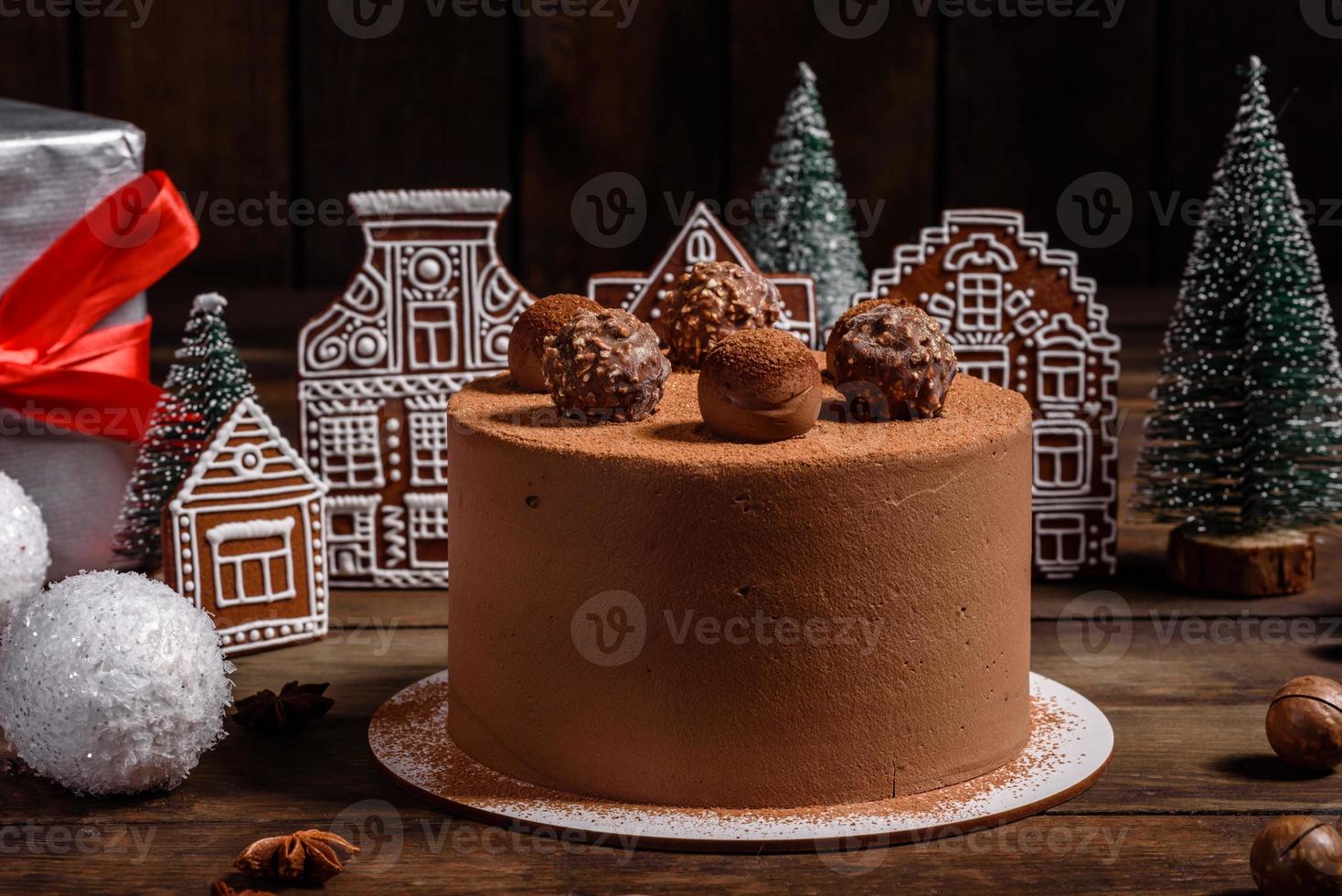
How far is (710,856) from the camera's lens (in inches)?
63.1

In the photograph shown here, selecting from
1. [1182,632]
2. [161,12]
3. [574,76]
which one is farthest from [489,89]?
[1182,632]

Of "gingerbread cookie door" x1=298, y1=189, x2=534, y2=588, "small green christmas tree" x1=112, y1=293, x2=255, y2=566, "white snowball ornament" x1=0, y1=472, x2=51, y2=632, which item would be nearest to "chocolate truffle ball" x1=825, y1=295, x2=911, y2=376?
"gingerbread cookie door" x1=298, y1=189, x2=534, y2=588

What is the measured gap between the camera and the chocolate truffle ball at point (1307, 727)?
5.84 ft

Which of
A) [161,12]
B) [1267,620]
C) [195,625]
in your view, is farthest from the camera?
[161,12]

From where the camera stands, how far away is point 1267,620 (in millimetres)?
2311

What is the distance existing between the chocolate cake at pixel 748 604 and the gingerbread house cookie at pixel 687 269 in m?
0.68

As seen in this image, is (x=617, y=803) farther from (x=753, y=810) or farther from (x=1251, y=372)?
(x=1251, y=372)

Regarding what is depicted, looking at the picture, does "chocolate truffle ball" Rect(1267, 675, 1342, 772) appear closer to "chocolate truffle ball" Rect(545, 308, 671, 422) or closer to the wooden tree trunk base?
the wooden tree trunk base

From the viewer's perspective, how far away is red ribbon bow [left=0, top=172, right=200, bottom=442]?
87.4 inches

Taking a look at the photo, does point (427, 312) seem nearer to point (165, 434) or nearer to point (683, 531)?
point (165, 434)

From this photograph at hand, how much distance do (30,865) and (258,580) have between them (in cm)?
61

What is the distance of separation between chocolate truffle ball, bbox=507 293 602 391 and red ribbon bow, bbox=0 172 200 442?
59 cm

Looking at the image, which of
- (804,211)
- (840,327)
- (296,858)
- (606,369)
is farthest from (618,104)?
(296,858)

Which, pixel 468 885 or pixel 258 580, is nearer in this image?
pixel 468 885
